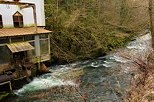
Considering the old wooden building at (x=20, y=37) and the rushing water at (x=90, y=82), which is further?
the old wooden building at (x=20, y=37)

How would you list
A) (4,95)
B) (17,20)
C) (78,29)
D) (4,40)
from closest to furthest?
(4,95) → (4,40) → (17,20) → (78,29)

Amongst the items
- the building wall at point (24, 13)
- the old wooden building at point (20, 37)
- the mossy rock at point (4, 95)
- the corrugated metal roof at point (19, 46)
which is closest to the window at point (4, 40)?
the old wooden building at point (20, 37)

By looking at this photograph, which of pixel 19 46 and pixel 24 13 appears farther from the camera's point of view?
pixel 24 13

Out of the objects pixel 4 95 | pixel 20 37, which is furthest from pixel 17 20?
pixel 4 95

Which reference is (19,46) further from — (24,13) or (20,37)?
(24,13)

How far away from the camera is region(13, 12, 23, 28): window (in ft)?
41.8

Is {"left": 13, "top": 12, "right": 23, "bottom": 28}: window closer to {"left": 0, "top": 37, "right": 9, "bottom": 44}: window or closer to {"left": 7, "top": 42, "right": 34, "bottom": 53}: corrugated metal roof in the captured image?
{"left": 7, "top": 42, "right": 34, "bottom": 53}: corrugated metal roof

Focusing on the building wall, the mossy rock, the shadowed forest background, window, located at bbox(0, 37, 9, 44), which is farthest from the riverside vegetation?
the mossy rock

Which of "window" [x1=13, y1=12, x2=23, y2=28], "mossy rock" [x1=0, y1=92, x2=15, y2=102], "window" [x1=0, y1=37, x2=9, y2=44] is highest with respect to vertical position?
"window" [x1=13, y1=12, x2=23, y2=28]

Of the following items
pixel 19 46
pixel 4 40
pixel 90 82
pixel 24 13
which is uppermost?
pixel 24 13

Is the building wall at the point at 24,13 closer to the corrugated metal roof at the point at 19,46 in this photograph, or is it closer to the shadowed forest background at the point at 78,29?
the corrugated metal roof at the point at 19,46

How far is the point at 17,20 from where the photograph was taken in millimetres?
12883

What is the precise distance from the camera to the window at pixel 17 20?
12.8 meters

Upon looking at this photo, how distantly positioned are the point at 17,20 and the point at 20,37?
2215 millimetres
